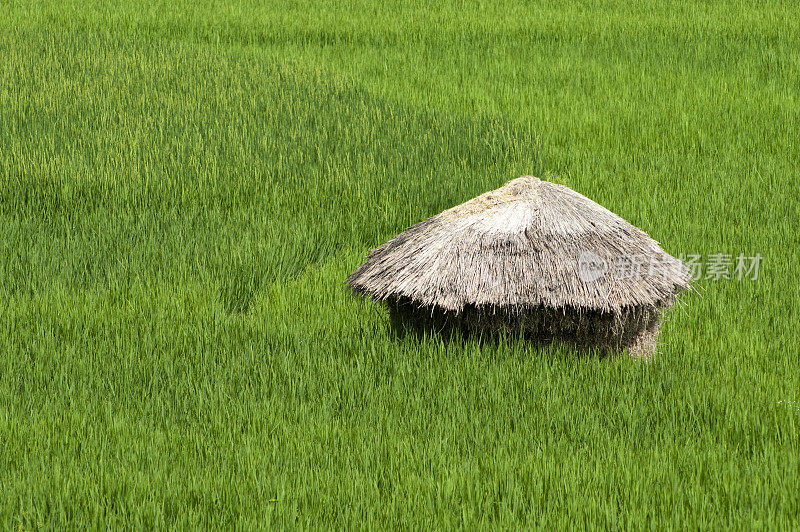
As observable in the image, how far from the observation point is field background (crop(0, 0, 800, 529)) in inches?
110

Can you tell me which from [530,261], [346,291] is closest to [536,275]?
[530,261]

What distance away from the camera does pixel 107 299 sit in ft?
14.5

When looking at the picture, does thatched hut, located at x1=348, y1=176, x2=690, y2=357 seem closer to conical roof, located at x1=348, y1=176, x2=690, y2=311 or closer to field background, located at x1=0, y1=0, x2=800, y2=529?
conical roof, located at x1=348, y1=176, x2=690, y2=311

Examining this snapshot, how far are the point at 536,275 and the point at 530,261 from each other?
67 millimetres

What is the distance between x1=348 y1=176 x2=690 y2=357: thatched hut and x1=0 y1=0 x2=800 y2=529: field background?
143 mm

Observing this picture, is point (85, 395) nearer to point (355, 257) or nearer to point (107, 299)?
point (107, 299)

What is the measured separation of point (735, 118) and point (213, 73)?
4.86m

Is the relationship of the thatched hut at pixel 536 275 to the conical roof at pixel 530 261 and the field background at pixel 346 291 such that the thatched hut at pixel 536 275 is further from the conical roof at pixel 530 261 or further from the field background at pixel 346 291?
the field background at pixel 346 291

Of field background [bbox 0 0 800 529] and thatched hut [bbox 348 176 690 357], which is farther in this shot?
thatched hut [bbox 348 176 690 357]

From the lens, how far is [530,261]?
11.9 ft

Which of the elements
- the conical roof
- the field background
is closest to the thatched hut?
the conical roof

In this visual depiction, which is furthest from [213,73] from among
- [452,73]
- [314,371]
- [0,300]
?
[314,371]

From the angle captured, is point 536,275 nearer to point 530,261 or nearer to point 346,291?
point 530,261

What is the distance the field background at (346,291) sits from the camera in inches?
110
